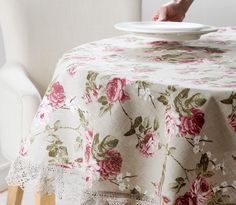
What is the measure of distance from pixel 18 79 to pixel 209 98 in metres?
0.82

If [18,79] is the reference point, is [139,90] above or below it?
above

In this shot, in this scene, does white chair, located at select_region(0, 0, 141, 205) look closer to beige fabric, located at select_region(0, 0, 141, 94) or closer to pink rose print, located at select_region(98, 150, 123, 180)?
beige fabric, located at select_region(0, 0, 141, 94)

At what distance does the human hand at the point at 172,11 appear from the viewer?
1.53 meters

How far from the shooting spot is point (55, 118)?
107cm

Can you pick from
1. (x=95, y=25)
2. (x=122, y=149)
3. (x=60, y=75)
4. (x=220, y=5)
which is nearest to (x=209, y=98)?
(x=122, y=149)

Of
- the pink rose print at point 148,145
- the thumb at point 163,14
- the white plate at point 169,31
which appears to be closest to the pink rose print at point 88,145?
the pink rose print at point 148,145

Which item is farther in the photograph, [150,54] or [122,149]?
[150,54]

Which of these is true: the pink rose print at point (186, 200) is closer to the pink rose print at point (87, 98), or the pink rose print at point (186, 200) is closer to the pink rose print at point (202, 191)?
the pink rose print at point (202, 191)

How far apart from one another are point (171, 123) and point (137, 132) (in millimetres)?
84

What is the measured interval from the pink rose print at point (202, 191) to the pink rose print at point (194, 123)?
0.28 feet

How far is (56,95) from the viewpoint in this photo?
107 cm

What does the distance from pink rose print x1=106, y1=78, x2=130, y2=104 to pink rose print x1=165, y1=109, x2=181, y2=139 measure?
0.29 ft

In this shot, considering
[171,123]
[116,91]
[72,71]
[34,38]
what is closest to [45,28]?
[34,38]

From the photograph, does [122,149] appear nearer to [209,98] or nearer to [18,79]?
[209,98]
